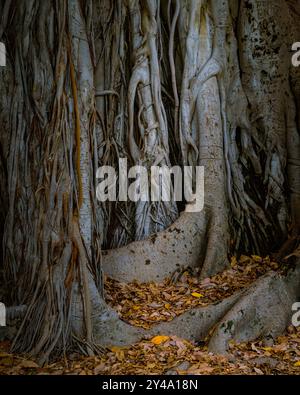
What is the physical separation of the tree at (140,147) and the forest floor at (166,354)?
10 cm

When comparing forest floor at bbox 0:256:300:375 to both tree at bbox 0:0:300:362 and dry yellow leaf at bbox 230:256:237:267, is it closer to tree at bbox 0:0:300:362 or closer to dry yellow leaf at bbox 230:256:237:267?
tree at bbox 0:0:300:362

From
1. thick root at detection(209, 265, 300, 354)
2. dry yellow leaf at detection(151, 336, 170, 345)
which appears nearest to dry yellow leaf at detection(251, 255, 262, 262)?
thick root at detection(209, 265, 300, 354)

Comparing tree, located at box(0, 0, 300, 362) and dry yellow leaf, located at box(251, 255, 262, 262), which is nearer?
tree, located at box(0, 0, 300, 362)

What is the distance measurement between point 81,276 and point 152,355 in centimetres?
71

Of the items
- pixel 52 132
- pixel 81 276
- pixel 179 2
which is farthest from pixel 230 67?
pixel 81 276

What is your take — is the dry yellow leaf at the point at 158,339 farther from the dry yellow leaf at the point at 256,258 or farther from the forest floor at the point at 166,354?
the dry yellow leaf at the point at 256,258

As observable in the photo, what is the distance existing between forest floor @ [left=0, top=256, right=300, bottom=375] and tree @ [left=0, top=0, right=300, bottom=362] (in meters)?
0.10

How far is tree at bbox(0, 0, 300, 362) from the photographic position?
339 centimetres

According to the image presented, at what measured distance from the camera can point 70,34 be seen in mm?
3467

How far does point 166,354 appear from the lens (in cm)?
343

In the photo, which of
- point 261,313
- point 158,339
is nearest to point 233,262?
point 261,313

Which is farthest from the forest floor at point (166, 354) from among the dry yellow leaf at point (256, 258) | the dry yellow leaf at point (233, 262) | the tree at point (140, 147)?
the dry yellow leaf at point (256, 258)

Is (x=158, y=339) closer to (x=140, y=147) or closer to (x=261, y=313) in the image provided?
(x=261, y=313)
